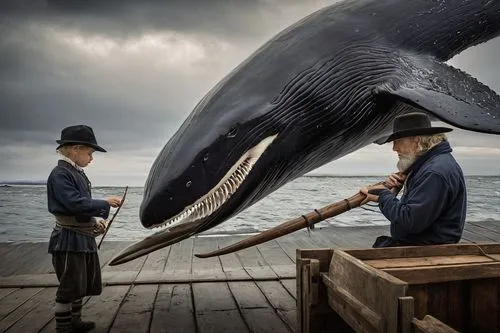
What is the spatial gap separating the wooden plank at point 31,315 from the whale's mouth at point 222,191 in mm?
2285

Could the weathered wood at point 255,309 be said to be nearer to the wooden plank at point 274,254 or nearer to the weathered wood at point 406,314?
the wooden plank at point 274,254

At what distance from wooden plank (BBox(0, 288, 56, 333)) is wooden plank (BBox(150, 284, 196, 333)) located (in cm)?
108

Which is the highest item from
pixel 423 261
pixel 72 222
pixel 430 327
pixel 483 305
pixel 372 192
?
pixel 372 192

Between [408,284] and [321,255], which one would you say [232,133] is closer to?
[321,255]

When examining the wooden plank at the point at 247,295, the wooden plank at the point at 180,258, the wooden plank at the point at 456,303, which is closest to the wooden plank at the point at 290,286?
the wooden plank at the point at 247,295

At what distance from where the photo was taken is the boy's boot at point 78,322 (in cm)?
424

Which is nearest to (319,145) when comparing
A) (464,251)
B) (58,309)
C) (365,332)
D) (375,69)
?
(375,69)

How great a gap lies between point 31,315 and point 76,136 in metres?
1.89

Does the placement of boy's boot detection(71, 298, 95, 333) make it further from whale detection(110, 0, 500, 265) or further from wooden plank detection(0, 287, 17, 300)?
wooden plank detection(0, 287, 17, 300)

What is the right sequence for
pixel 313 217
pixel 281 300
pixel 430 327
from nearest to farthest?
pixel 430 327
pixel 313 217
pixel 281 300

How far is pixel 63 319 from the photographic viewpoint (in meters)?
4.13

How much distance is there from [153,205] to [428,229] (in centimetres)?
191

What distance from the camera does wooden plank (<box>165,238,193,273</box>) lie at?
662cm

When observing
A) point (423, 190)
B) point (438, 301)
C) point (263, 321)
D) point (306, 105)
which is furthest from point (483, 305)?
point (263, 321)
